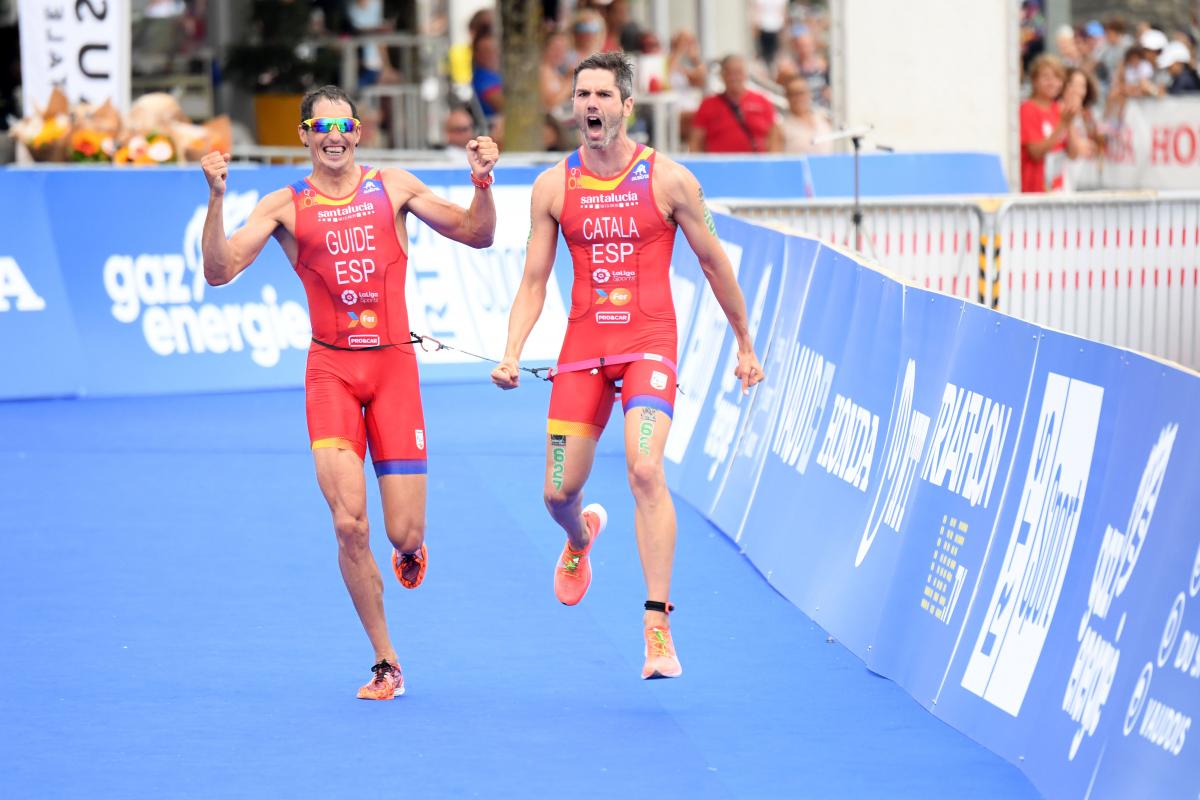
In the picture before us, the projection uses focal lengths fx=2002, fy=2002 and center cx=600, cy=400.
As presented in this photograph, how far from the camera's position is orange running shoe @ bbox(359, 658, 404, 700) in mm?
7824

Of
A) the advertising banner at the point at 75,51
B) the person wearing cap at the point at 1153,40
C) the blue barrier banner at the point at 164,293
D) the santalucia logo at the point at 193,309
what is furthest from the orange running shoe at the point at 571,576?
the person wearing cap at the point at 1153,40

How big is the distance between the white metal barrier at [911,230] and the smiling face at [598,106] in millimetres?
7672

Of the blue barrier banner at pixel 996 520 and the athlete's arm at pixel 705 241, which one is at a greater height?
the athlete's arm at pixel 705 241

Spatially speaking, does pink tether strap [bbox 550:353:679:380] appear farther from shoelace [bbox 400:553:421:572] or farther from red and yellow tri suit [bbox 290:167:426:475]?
shoelace [bbox 400:553:421:572]

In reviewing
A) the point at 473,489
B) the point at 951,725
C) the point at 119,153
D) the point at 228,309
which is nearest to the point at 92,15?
the point at 119,153

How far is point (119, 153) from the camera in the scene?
1775 centimetres

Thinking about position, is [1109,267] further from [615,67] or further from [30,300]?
[615,67]

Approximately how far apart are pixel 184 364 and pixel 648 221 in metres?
9.89

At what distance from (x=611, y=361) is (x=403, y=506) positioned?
1010 millimetres

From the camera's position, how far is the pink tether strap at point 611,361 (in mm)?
7980

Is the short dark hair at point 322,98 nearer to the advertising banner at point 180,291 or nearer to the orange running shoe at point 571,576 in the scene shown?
the orange running shoe at point 571,576

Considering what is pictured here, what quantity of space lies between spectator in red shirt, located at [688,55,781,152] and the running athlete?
13265mm

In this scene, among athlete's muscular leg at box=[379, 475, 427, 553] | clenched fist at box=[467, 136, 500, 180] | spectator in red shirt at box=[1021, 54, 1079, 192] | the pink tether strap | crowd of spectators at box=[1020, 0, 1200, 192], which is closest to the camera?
clenched fist at box=[467, 136, 500, 180]

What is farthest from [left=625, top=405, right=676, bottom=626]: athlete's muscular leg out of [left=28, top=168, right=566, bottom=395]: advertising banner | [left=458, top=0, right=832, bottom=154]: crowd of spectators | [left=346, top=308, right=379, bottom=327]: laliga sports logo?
[left=458, top=0, right=832, bottom=154]: crowd of spectators
